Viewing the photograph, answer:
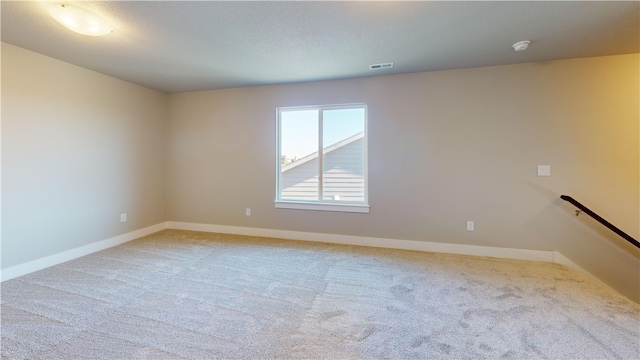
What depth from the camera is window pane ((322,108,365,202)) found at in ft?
12.2

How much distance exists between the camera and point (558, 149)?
2.99 metres

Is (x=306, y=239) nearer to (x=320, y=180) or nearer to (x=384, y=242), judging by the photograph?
(x=320, y=180)

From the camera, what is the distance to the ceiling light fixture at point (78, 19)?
1935 millimetres

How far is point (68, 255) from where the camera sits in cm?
311

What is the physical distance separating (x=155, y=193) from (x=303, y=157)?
8.56 ft

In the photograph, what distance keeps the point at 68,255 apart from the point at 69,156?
1.20m

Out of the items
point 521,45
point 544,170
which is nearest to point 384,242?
point 544,170

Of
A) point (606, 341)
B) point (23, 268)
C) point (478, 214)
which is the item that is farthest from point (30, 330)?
point (478, 214)

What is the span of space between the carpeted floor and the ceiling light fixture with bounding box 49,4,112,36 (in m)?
2.27

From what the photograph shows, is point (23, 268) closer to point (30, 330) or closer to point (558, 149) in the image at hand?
point (30, 330)

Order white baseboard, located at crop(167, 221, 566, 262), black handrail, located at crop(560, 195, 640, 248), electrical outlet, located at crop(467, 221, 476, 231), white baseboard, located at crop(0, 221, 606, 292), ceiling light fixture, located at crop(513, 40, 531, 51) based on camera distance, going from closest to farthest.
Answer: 1. ceiling light fixture, located at crop(513, 40, 531, 51)
2. black handrail, located at crop(560, 195, 640, 248)
3. white baseboard, located at crop(0, 221, 606, 292)
4. white baseboard, located at crop(167, 221, 566, 262)
5. electrical outlet, located at crop(467, 221, 476, 231)

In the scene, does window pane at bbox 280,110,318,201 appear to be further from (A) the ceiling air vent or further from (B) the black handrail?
(B) the black handrail

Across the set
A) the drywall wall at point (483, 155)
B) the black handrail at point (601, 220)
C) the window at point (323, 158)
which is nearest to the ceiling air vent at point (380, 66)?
the drywall wall at point (483, 155)

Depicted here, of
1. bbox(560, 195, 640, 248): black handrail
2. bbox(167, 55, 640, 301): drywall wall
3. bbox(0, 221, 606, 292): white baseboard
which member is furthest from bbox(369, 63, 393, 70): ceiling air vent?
bbox(560, 195, 640, 248): black handrail
